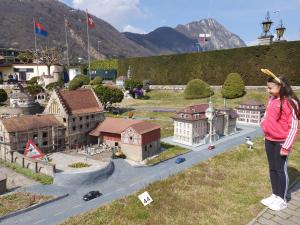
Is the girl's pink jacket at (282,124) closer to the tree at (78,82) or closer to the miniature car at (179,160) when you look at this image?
the miniature car at (179,160)

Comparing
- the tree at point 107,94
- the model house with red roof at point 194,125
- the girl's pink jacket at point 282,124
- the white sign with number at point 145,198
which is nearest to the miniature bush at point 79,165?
the model house with red roof at point 194,125

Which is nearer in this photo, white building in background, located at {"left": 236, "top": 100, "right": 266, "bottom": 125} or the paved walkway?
the paved walkway

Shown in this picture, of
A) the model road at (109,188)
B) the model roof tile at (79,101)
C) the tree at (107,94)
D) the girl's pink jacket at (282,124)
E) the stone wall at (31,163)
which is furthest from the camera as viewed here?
the tree at (107,94)

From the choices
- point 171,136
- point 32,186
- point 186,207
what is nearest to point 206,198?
point 186,207

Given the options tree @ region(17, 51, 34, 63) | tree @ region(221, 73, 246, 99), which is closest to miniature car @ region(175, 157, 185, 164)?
tree @ region(221, 73, 246, 99)

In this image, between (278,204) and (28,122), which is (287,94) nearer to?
(278,204)

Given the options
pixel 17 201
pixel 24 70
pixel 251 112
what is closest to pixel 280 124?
pixel 17 201

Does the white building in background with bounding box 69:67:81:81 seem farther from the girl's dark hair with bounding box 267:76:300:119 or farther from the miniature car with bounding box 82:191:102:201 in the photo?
the girl's dark hair with bounding box 267:76:300:119
